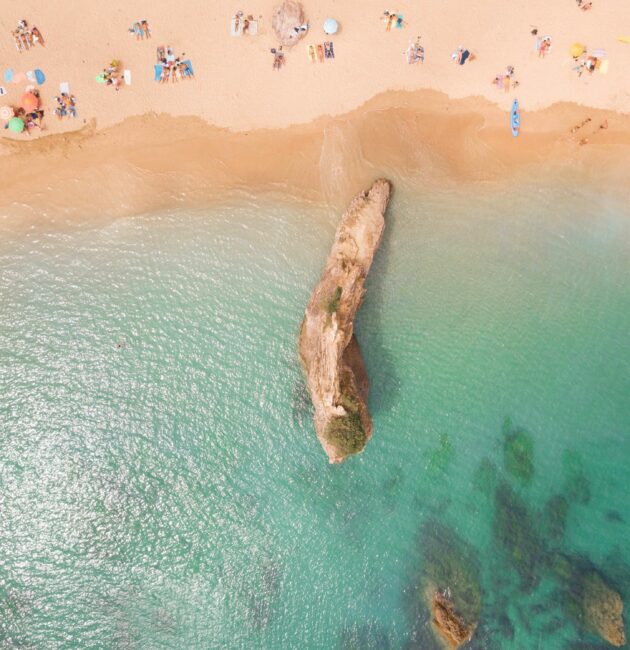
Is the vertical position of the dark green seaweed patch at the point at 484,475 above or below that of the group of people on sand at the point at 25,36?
below

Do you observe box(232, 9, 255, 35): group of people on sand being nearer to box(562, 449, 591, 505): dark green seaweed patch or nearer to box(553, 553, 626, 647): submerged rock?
box(562, 449, 591, 505): dark green seaweed patch

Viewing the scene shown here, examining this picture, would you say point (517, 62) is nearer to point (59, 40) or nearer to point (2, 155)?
point (59, 40)

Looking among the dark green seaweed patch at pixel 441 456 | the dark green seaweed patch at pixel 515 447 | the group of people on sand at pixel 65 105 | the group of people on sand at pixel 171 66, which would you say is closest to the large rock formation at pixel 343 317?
the dark green seaweed patch at pixel 441 456

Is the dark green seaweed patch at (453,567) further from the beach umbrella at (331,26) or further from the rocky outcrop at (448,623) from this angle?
the beach umbrella at (331,26)

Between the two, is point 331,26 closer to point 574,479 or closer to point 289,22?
point 289,22

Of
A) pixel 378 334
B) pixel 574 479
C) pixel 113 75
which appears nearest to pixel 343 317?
pixel 378 334

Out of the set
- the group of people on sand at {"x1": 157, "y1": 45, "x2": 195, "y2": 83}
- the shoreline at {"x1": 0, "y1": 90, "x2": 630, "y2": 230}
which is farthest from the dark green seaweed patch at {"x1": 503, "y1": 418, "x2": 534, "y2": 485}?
the group of people on sand at {"x1": 157, "y1": 45, "x2": 195, "y2": 83}

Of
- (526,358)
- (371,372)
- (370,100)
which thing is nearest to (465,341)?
(526,358)
